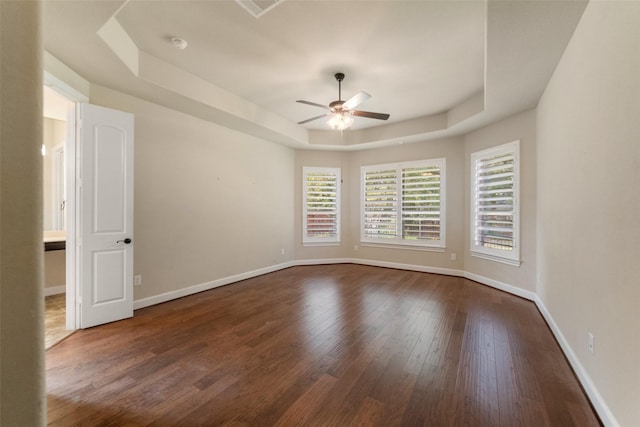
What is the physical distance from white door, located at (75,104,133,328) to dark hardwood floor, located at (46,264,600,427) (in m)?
0.30

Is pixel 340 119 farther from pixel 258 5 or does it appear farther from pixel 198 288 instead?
pixel 198 288

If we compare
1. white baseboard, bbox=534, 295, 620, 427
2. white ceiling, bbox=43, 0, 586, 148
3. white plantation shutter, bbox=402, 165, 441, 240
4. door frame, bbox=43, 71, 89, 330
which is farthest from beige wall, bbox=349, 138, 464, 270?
door frame, bbox=43, 71, 89, 330

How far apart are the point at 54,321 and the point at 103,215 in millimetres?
1407

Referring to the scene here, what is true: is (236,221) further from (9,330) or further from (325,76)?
(9,330)

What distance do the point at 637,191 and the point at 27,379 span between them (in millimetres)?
2520

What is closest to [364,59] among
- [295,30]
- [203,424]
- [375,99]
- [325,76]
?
[325,76]

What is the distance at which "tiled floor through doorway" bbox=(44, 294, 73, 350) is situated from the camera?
2.74m

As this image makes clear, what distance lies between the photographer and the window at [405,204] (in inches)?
220

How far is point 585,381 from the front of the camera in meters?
2.03

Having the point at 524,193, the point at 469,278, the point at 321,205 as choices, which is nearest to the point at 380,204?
the point at 321,205

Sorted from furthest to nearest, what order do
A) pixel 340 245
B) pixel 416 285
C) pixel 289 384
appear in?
1. pixel 340 245
2. pixel 416 285
3. pixel 289 384

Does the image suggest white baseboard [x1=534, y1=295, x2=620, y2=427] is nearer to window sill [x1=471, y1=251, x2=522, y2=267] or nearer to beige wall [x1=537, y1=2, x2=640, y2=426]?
beige wall [x1=537, y1=2, x2=640, y2=426]

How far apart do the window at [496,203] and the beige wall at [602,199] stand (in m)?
1.38

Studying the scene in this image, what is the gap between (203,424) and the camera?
66.9 inches
